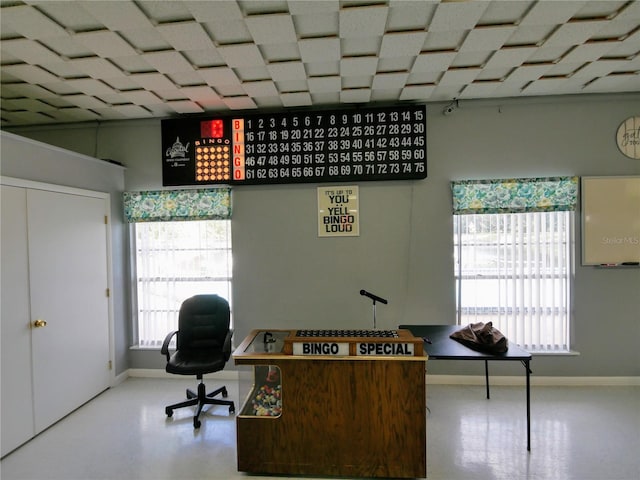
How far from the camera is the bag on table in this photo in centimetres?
228

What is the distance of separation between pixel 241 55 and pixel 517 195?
3012mm

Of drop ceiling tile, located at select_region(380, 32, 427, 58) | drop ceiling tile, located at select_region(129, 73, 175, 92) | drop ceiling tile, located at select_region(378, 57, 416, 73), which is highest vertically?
drop ceiling tile, located at select_region(378, 57, 416, 73)

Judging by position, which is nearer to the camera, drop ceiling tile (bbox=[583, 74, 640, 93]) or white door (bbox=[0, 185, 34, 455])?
white door (bbox=[0, 185, 34, 455])

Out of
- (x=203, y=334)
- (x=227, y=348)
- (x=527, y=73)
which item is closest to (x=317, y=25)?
(x=527, y=73)

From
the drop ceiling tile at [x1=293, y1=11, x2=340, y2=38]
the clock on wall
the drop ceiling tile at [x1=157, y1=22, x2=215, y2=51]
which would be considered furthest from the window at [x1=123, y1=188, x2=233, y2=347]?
the clock on wall

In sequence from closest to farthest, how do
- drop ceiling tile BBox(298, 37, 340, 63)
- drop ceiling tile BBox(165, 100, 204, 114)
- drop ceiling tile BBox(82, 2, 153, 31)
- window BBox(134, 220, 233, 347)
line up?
drop ceiling tile BBox(82, 2, 153, 31)
drop ceiling tile BBox(298, 37, 340, 63)
drop ceiling tile BBox(165, 100, 204, 114)
window BBox(134, 220, 233, 347)

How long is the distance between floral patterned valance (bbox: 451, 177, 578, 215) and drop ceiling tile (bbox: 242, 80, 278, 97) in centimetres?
217

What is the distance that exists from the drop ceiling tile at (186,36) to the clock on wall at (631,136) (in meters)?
4.18

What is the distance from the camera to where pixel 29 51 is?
7.17 ft

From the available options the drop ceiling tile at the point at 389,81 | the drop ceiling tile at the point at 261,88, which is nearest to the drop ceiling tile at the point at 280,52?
the drop ceiling tile at the point at 261,88

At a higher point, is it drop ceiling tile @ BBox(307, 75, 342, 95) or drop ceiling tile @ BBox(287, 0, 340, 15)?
drop ceiling tile @ BBox(287, 0, 340, 15)

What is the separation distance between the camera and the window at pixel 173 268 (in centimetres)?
350

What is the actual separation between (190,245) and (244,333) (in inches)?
48.9

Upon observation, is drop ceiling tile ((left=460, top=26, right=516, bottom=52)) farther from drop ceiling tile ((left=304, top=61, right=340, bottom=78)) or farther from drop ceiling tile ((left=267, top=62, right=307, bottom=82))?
drop ceiling tile ((left=267, top=62, right=307, bottom=82))
